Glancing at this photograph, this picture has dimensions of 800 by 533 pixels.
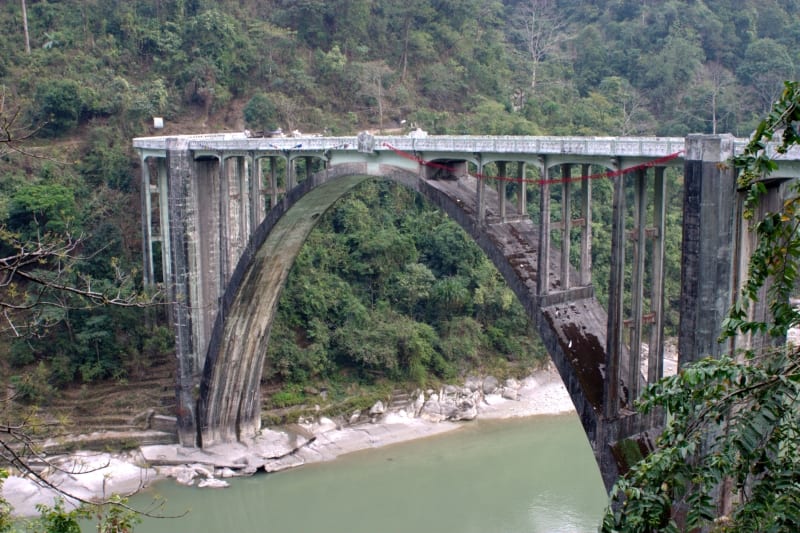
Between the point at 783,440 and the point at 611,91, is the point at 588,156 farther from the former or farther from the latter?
the point at 611,91

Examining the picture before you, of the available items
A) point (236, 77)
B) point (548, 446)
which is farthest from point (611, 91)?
point (548, 446)

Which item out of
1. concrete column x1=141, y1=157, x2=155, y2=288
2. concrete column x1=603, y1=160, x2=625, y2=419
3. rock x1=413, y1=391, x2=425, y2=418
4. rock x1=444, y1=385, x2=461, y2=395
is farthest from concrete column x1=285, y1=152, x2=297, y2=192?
rock x1=444, y1=385, x2=461, y2=395

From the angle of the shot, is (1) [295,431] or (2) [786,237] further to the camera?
(1) [295,431]

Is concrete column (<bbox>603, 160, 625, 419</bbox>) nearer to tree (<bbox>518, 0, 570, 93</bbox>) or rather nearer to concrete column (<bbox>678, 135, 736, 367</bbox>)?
concrete column (<bbox>678, 135, 736, 367</bbox>)

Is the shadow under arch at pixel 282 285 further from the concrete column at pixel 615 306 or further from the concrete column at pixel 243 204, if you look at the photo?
the concrete column at pixel 243 204

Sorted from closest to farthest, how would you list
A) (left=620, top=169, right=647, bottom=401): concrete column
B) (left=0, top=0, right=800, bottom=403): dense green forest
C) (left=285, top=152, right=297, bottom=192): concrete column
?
1. (left=620, top=169, right=647, bottom=401): concrete column
2. (left=285, top=152, right=297, bottom=192): concrete column
3. (left=0, top=0, right=800, bottom=403): dense green forest

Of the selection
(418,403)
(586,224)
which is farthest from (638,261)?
(418,403)
